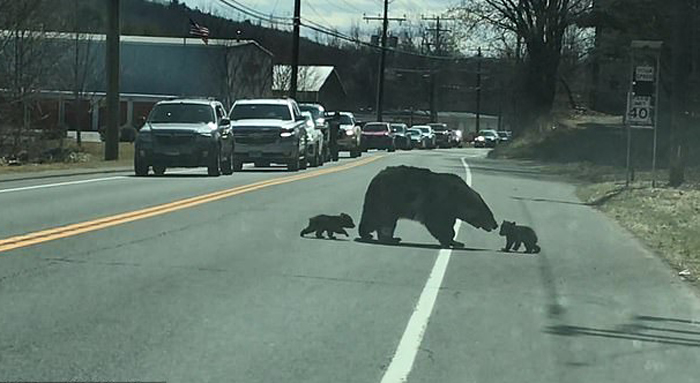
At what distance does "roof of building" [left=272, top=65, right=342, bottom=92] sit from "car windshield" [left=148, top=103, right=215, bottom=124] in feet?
154

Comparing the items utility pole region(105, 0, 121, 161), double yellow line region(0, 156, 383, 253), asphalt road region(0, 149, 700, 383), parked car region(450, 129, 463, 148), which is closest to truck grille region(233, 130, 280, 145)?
utility pole region(105, 0, 121, 161)

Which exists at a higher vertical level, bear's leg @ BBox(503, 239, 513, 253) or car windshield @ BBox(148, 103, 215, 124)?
car windshield @ BBox(148, 103, 215, 124)

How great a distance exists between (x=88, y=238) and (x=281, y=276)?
3.27 m

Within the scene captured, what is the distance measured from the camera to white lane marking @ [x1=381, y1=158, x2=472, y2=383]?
769 cm

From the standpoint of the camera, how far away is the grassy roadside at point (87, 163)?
29795 mm

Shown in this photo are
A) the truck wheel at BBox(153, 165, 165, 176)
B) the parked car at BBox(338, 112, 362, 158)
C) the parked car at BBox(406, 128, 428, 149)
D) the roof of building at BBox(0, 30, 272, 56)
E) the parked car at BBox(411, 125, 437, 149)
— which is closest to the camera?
the truck wheel at BBox(153, 165, 165, 176)

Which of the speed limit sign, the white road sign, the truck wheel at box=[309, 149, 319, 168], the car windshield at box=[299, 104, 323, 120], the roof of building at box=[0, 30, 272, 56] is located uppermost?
the roof of building at box=[0, 30, 272, 56]

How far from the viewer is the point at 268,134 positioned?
1286 inches

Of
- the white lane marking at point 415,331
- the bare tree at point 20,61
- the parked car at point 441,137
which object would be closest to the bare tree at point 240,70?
the parked car at point 441,137

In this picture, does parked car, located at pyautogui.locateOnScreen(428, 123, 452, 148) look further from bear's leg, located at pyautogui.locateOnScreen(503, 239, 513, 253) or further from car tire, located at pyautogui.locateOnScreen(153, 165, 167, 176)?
bear's leg, located at pyautogui.locateOnScreen(503, 239, 513, 253)

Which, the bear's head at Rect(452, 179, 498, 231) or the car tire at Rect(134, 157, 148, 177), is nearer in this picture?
the bear's head at Rect(452, 179, 498, 231)

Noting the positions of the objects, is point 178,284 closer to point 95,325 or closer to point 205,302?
point 205,302

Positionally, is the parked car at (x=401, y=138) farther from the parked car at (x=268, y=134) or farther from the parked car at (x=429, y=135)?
the parked car at (x=268, y=134)

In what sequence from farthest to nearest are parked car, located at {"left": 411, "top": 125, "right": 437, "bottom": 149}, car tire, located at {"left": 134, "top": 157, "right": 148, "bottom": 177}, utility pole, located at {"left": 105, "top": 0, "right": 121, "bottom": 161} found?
1. parked car, located at {"left": 411, "top": 125, "right": 437, "bottom": 149}
2. utility pole, located at {"left": 105, "top": 0, "right": 121, "bottom": 161}
3. car tire, located at {"left": 134, "top": 157, "right": 148, "bottom": 177}
